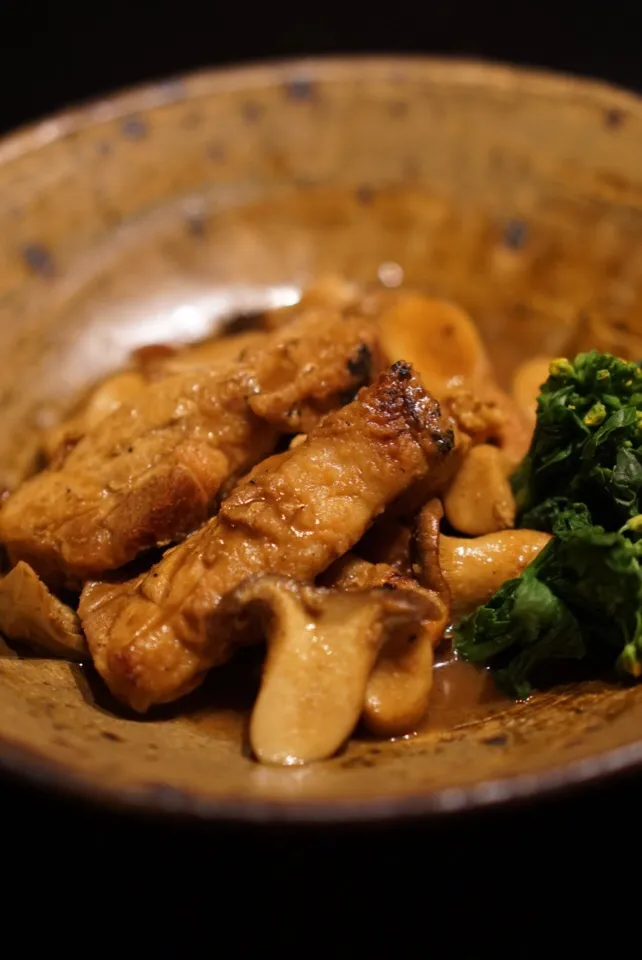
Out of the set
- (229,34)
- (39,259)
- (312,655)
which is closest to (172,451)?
(312,655)

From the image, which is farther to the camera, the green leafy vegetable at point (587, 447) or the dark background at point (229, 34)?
the dark background at point (229, 34)

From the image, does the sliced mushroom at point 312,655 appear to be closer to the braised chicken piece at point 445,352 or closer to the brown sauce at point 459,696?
the brown sauce at point 459,696

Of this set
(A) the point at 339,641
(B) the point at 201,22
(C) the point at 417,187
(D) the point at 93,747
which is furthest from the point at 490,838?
(B) the point at 201,22

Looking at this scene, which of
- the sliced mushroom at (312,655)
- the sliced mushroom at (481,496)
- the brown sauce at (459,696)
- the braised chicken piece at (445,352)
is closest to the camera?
the sliced mushroom at (312,655)

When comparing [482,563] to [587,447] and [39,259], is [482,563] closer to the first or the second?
[587,447]

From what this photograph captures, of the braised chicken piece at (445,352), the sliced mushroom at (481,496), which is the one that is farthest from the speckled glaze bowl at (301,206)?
the sliced mushroom at (481,496)

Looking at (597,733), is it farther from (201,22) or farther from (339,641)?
(201,22)
